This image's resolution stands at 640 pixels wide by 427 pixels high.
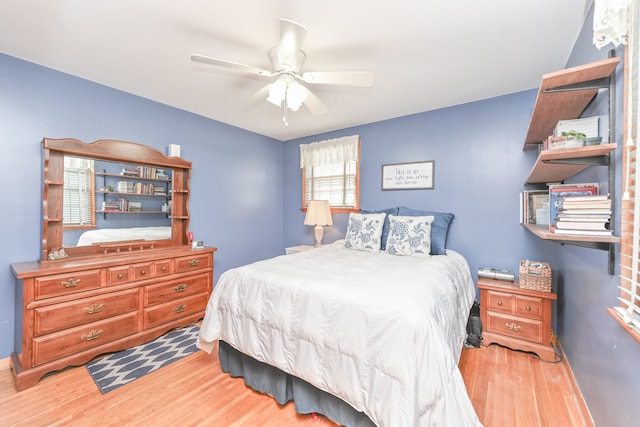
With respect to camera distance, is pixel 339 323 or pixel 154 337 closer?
pixel 339 323

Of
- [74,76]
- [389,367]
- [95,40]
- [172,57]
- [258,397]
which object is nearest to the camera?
[389,367]

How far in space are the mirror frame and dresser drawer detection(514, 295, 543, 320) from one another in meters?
3.46

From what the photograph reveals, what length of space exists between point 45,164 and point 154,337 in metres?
1.75

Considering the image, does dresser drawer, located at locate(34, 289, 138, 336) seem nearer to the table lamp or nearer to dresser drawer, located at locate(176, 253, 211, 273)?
dresser drawer, located at locate(176, 253, 211, 273)

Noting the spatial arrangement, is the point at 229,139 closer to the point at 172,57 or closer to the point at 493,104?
the point at 172,57

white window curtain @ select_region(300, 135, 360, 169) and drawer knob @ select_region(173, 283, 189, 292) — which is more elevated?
white window curtain @ select_region(300, 135, 360, 169)

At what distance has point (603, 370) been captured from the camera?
134 centimetres

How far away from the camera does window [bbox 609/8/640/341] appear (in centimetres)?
91

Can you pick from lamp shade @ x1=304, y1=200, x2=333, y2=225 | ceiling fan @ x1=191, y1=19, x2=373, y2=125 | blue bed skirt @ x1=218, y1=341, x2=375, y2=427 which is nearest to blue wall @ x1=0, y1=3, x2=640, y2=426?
lamp shade @ x1=304, y1=200, x2=333, y2=225

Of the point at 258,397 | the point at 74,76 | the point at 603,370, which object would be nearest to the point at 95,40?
the point at 74,76

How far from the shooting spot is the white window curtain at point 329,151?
374 cm

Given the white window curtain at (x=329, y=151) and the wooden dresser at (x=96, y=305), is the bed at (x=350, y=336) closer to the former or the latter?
the wooden dresser at (x=96, y=305)

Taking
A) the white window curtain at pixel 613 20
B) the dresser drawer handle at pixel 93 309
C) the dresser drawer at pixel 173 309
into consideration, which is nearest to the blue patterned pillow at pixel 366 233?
the dresser drawer at pixel 173 309

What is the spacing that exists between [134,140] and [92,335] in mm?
1860
